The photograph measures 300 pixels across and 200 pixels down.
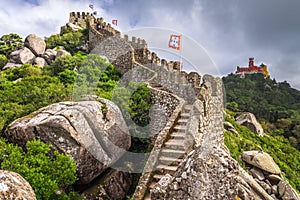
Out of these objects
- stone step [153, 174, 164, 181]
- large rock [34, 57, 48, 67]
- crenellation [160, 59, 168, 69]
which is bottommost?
stone step [153, 174, 164, 181]

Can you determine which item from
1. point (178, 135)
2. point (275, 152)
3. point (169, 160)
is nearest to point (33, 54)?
point (178, 135)

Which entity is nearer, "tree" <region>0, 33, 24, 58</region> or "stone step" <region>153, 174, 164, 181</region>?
"stone step" <region>153, 174, 164, 181</region>

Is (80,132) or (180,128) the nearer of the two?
(80,132)

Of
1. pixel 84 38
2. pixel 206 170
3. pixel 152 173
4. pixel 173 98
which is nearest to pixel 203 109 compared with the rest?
pixel 173 98

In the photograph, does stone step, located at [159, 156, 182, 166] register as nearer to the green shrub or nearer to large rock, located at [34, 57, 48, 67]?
the green shrub

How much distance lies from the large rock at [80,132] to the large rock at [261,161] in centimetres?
723

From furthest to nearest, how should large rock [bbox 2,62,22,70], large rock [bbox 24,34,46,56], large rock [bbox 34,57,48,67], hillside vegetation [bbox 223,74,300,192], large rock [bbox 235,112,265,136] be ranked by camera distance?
large rock [bbox 235,112,265,136], large rock [bbox 24,34,46,56], large rock [bbox 2,62,22,70], large rock [bbox 34,57,48,67], hillside vegetation [bbox 223,74,300,192]

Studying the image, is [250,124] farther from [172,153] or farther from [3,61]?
[3,61]

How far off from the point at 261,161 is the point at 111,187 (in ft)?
26.0

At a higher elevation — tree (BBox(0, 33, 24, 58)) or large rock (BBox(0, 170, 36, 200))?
tree (BBox(0, 33, 24, 58))

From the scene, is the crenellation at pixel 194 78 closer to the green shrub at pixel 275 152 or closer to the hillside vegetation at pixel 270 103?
the green shrub at pixel 275 152

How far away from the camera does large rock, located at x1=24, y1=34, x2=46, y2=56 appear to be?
2322 cm

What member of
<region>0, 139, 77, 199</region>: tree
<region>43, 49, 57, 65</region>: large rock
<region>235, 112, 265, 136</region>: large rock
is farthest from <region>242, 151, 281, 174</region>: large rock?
<region>43, 49, 57, 65</region>: large rock

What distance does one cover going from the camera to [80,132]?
8.09 meters
